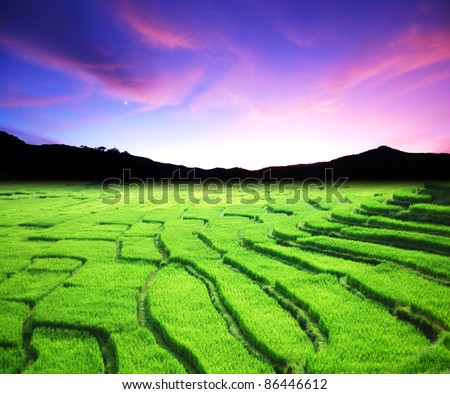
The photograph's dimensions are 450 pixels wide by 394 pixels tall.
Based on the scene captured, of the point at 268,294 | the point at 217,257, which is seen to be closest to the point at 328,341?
the point at 268,294

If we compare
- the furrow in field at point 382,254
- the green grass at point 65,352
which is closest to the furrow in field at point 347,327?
the furrow in field at point 382,254

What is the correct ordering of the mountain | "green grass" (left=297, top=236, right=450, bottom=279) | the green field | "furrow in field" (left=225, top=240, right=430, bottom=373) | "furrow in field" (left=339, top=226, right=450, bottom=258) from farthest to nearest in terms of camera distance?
the mountain → "furrow in field" (left=339, top=226, right=450, bottom=258) → "green grass" (left=297, top=236, right=450, bottom=279) → the green field → "furrow in field" (left=225, top=240, right=430, bottom=373)

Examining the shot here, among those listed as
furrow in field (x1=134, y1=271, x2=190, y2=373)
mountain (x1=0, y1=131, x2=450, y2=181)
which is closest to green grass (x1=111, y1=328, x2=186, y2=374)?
furrow in field (x1=134, y1=271, x2=190, y2=373)

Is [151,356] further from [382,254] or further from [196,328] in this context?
[382,254]

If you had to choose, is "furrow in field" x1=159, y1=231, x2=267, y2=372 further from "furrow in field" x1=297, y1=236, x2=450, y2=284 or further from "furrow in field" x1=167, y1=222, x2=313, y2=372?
"furrow in field" x1=297, y1=236, x2=450, y2=284

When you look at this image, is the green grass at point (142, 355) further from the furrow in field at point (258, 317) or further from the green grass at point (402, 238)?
the green grass at point (402, 238)

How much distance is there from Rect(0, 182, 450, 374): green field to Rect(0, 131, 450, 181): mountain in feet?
108

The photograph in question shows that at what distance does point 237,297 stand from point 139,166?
56.3m

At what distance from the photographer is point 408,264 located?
24.9 feet

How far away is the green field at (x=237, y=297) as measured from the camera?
4332 mm

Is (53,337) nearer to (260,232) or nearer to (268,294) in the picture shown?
(268,294)

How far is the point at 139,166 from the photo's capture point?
59781 mm

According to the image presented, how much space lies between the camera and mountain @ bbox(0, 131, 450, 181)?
137 ft

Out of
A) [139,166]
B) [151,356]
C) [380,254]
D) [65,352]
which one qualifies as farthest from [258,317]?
[139,166]
